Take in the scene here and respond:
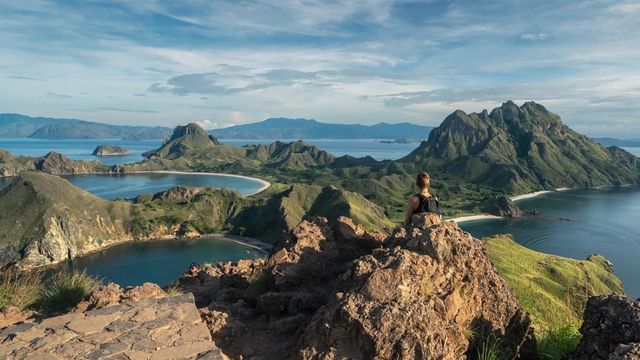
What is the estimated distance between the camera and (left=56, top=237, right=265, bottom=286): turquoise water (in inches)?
3676

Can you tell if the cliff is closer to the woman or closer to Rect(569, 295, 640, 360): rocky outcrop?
the woman

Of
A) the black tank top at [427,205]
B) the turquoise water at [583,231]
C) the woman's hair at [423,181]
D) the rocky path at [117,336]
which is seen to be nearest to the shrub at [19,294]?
the rocky path at [117,336]

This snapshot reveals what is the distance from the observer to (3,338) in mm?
7680

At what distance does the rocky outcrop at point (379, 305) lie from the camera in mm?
7121

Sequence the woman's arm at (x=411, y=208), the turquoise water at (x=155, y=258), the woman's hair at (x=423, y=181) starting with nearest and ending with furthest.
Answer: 1. the woman's arm at (x=411, y=208)
2. the woman's hair at (x=423, y=181)
3. the turquoise water at (x=155, y=258)

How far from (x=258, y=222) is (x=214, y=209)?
61.3 ft

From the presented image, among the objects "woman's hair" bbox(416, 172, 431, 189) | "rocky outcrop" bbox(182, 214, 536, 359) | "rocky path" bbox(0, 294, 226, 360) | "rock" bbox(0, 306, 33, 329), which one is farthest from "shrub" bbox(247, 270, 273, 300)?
"rock" bbox(0, 306, 33, 329)

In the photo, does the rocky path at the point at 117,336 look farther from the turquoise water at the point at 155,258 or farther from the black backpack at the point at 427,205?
the turquoise water at the point at 155,258

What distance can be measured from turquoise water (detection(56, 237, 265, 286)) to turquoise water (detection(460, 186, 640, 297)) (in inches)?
2729

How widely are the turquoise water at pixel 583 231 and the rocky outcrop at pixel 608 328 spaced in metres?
88.7

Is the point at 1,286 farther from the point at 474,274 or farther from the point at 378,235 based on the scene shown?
the point at 474,274

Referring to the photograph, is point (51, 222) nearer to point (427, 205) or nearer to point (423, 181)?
point (423, 181)

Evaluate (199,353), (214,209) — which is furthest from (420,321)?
(214,209)

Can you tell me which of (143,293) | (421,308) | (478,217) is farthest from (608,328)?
(478,217)
